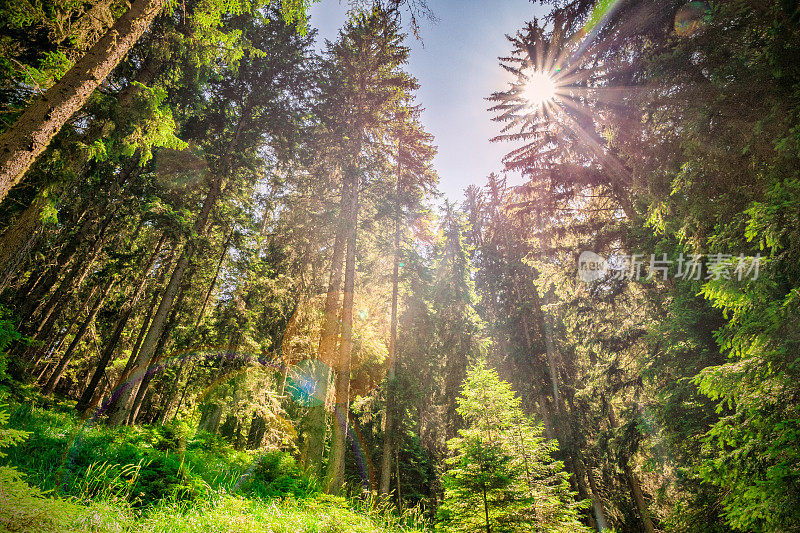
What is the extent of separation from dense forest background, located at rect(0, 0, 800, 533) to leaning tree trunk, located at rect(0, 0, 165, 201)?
3cm

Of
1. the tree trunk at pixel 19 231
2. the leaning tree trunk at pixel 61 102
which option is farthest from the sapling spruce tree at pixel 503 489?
the tree trunk at pixel 19 231

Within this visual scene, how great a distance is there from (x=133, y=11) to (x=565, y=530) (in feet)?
39.7

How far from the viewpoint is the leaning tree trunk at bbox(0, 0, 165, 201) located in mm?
4207

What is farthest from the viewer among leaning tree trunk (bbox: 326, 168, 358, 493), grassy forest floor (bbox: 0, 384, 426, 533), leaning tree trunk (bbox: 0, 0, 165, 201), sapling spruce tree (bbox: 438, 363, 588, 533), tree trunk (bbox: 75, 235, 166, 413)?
tree trunk (bbox: 75, 235, 166, 413)

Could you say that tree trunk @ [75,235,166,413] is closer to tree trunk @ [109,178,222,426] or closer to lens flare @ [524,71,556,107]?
tree trunk @ [109,178,222,426]

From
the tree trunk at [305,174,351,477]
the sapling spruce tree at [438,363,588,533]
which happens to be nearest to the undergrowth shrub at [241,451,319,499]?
the tree trunk at [305,174,351,477]

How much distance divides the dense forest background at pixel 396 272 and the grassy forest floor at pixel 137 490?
6 centimetres

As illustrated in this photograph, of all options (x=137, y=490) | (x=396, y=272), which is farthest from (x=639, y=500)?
(x=137, y=490)

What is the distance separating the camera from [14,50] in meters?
5.56

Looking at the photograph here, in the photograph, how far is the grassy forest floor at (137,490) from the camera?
3098 mm

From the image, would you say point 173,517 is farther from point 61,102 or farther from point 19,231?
point 61,102

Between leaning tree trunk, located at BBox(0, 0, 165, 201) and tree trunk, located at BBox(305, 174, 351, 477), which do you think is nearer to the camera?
leaning tree trunk, located at BBox(0, 0, 165, 201)

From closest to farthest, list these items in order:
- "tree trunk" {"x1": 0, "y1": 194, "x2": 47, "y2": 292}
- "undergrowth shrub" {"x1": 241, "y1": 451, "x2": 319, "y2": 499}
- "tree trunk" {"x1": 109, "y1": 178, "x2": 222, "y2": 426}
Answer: "tree trunk" {"x1": 0, "y1": 194, "x2": 47, "y2": 292}, "undergrowth shrub" {"x1": 241, "y1": 451, "x2": 319, "y2": 499}, "tree trunk" {"x1": 109, "y1": 178, "x2": 222, "y2": 426}

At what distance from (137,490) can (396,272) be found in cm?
1508
